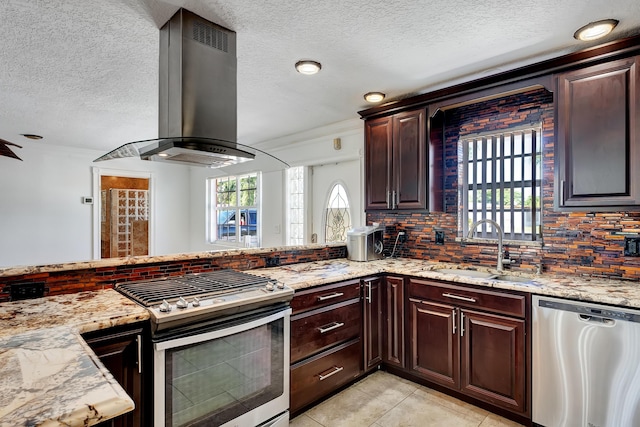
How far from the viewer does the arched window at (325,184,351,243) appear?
3959 millimetres

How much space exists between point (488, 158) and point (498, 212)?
1.50ft

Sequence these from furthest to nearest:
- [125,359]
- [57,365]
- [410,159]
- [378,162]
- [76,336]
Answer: [378,162] < [410,159] < [125,359] < [76,336] < [57,365]

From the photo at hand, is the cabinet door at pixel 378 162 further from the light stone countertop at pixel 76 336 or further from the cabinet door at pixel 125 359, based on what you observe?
the cabinet door at pixel 125 359

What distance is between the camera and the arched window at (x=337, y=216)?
156 inches

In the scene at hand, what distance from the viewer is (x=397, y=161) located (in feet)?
9.97

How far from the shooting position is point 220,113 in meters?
1.97

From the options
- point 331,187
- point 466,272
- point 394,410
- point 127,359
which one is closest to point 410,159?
point 466,272

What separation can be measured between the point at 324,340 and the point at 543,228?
1784mm

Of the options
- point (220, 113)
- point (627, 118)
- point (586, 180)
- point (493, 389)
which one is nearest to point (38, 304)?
point (220, 113)

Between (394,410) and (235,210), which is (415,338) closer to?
(394,410)

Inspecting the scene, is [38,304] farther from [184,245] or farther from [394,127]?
[184,245]

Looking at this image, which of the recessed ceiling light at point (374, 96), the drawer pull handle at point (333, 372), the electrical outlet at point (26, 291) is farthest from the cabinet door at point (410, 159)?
the electrical outlet at point (26, 291)

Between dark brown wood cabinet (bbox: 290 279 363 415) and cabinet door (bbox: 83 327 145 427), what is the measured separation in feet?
2.85

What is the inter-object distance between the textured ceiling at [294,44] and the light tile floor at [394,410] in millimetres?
2335
